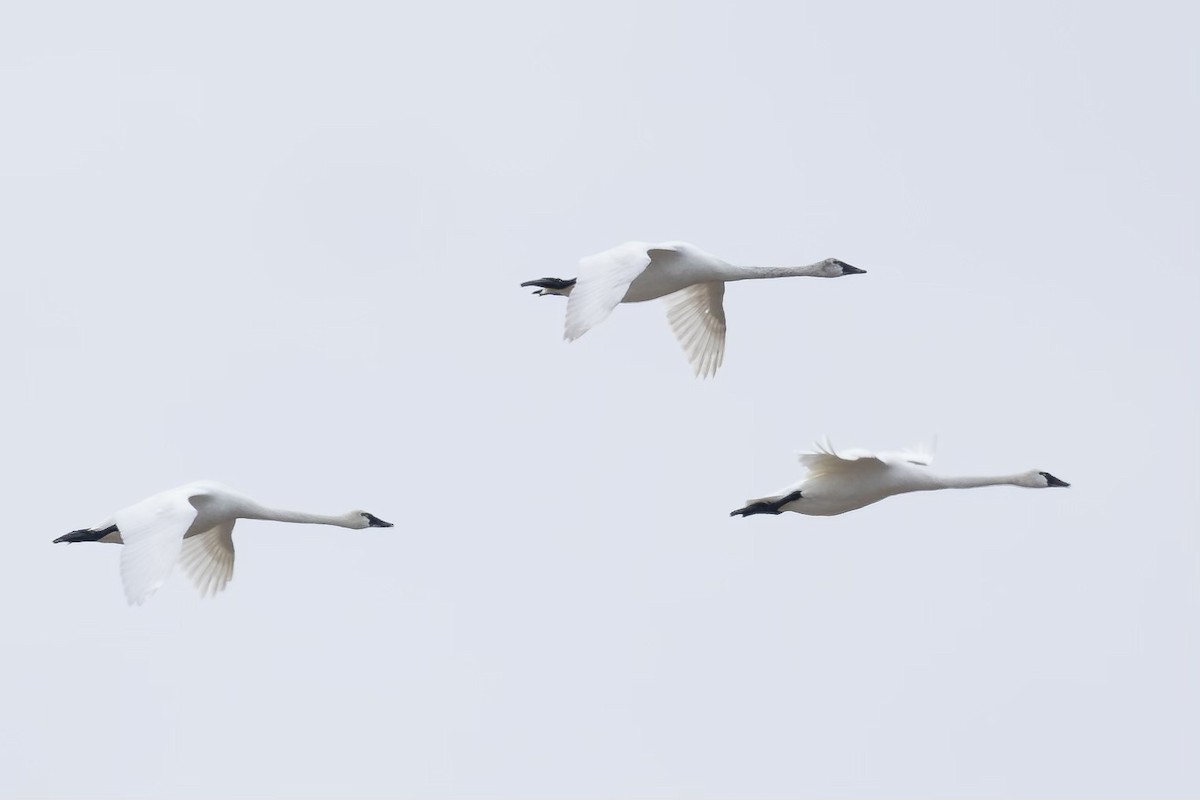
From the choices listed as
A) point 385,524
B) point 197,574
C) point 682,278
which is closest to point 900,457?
point 682,278

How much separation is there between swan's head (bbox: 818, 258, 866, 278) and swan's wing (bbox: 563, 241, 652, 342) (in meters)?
3.51

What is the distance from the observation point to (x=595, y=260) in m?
26.6

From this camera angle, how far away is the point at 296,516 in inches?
1130

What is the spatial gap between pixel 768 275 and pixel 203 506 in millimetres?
6805

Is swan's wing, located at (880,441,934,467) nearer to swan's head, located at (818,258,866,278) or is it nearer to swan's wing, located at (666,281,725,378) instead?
swan's head, located at (818,258,866,278)

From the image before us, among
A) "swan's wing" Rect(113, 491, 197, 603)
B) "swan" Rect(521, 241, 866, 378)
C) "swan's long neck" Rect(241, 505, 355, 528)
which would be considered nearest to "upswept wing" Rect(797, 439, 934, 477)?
"swan" Rect(521, 241, 866, 378)

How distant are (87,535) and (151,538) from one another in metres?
3.19

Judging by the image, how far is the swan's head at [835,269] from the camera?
1191 inches

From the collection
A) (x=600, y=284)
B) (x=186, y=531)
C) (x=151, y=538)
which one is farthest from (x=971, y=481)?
(x=151, y=538)

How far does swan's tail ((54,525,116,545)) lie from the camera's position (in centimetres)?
2778

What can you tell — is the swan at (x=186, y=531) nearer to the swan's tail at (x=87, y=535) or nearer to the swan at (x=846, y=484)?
the swan's tail at (x=87, y=535)

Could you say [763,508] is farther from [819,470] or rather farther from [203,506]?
[203,506]

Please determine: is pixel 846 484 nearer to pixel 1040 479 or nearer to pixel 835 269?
pixel 1040 479

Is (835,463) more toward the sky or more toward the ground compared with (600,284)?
more toward the ground
